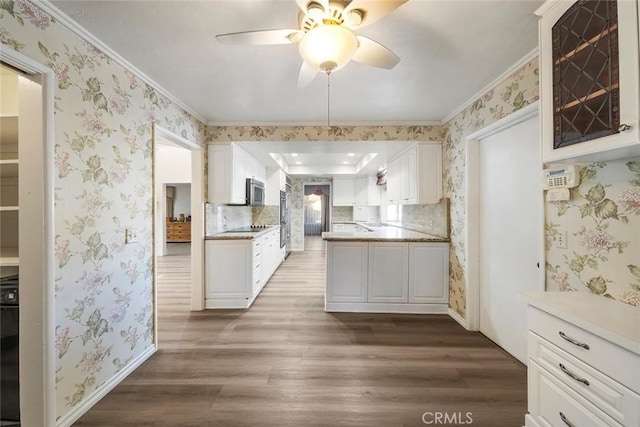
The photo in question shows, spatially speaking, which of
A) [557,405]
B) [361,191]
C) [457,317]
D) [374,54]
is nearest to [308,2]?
[374,54]

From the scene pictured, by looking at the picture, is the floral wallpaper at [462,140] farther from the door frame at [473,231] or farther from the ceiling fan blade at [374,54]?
the ceiling fan blade at [374,54]

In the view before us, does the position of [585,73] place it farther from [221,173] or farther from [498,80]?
[221,173]

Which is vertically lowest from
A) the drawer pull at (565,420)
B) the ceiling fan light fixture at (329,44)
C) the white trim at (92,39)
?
the drawer pull at (565,420)

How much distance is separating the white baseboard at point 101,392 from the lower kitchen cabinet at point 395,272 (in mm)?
1990

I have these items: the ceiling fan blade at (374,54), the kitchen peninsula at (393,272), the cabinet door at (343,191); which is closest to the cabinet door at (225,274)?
the kitchen peninsula at (393,272)

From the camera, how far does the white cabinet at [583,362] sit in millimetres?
939

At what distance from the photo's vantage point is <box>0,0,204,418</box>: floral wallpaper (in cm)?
147

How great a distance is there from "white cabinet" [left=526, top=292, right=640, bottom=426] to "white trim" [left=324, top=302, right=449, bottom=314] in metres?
1.83

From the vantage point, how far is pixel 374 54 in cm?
141

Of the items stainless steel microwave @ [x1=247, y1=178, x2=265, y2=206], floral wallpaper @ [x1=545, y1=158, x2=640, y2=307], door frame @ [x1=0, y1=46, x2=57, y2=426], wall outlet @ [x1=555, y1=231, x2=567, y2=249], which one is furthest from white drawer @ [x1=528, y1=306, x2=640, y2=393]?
stainless steel microwave @ [x1=247, y1=178, x2=265, y2=206]

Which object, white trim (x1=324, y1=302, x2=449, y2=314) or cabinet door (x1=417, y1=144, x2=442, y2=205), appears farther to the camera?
cabinet door (x1=417, y1=144, x2=442, y2=205)

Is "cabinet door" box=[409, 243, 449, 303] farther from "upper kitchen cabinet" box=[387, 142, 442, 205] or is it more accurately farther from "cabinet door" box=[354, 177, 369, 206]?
"cabinet door" box=[354, 177, 369, 206]

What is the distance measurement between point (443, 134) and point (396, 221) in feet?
8.35

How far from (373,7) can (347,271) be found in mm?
2638
